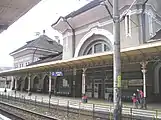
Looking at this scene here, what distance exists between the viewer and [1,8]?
16.2ft

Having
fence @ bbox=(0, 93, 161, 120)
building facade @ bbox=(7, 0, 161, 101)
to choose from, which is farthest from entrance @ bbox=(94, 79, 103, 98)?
fence @ bbox=(0, 93, 161, 120)

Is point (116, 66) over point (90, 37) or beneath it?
beneath

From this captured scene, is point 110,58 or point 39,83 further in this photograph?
point 39,83

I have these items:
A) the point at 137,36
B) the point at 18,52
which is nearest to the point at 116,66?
the point at 137,36

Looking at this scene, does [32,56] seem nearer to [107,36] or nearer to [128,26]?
[107,36]

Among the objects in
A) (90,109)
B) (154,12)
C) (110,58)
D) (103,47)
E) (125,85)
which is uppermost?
(154,12)

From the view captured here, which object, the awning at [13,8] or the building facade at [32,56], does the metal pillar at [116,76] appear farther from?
the building facade at [32,56]

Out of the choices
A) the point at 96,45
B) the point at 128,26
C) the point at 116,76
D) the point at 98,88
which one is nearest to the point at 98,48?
the point at 96,45

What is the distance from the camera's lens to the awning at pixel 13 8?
4.63m

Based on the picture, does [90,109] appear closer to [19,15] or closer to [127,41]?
[127,41]

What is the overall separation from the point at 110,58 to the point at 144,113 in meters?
4.89

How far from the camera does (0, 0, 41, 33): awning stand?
4.63 meters

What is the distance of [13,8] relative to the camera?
4.92m

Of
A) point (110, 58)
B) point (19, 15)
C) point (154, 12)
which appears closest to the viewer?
point (19, 15)
